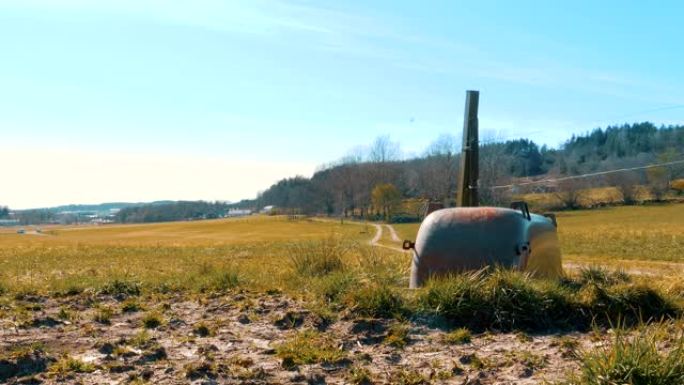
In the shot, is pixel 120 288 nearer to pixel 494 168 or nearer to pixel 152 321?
pixel 152 321

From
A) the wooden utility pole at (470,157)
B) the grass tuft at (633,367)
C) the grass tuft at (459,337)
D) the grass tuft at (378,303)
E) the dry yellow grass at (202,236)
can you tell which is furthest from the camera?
the dry yellow grass at (202,236)

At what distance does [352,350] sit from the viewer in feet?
21.7

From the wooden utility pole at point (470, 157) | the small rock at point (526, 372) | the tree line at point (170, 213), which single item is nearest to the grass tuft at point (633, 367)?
the small rock at point (526, 372)

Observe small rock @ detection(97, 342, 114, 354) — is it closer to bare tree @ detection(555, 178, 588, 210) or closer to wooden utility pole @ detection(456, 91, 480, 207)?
wooden utility pole @ detection(456, 91, 480, 207)

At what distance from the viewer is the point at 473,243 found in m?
9.13

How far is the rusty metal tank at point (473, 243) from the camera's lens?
9.09 metres

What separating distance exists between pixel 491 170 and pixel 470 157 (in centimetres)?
3391

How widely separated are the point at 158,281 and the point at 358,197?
Answer: 88248 millimetres

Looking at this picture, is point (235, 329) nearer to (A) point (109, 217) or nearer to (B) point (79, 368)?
Result: (B) point (79, 368)

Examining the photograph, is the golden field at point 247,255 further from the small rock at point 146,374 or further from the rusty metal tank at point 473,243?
the small rock at point 146,374

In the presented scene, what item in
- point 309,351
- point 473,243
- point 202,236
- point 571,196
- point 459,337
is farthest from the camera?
point 571,196

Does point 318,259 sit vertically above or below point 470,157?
below

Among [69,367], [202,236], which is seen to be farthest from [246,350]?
[202,236]

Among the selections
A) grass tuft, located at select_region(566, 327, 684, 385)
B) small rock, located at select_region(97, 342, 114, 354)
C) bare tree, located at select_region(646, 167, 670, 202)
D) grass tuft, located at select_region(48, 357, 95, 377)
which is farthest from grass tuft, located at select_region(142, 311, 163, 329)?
bare tree, located at select_region(646, 167, 670, 202)
